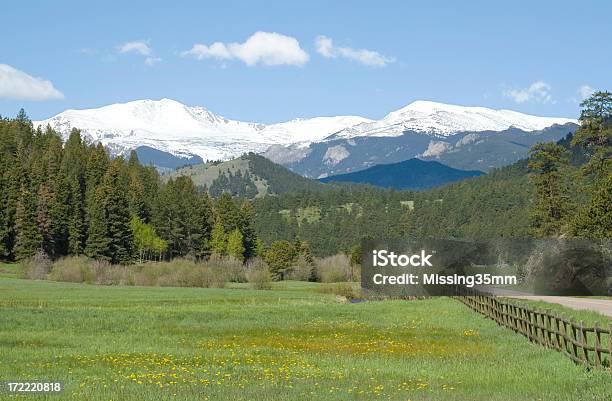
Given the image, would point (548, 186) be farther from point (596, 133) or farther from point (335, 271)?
point (335, 271)

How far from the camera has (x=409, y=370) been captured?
25859 mm

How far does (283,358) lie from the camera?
2947 cm

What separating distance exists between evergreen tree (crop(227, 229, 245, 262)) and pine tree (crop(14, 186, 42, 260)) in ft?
132

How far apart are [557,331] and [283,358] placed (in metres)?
10.0

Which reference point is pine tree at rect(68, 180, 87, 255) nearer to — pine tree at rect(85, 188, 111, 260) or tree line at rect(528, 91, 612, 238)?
pine tree at rect(85, 188, 111, 260)

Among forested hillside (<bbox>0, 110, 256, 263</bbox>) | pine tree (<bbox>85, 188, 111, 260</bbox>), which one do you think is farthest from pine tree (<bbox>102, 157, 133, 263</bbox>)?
pine tree (<bbox>85, 188, 111, 260</bbox>)

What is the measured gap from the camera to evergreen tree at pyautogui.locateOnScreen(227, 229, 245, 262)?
160500 millimetres

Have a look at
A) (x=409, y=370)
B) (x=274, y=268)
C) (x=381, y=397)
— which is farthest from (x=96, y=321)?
(x=274, y=268)

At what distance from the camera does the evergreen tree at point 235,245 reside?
160m

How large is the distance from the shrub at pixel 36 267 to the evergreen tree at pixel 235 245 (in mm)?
43110

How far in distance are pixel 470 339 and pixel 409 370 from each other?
11.2 m

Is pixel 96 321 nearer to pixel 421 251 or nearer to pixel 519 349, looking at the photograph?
pixel 519 349

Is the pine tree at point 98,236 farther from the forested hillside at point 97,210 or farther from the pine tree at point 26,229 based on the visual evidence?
the pine tree at point 26,229

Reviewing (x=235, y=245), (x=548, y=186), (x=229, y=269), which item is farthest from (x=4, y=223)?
(x=548, y=186)
